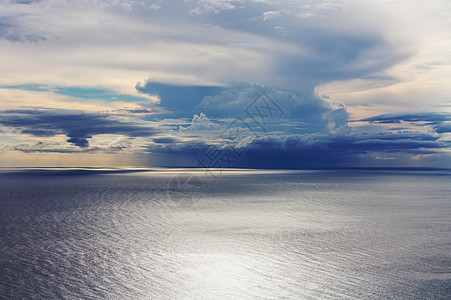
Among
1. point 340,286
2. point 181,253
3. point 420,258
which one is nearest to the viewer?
point 340,286

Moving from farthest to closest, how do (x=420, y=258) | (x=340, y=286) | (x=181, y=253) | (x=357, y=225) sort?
(x=357, y=225)
(x=181, y=253)
(x=420, y=258)
(x=340, y=286)

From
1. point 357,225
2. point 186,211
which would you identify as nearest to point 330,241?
point 357,225

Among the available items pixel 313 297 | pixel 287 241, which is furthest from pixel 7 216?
pixel 313 297

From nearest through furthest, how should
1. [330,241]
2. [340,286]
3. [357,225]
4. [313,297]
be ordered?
[313,297] < [340,286] < [330,241] < [357,225]

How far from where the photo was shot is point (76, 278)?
21.6 m

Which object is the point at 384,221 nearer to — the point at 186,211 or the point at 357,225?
the point at 357,225

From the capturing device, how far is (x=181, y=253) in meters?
28.0

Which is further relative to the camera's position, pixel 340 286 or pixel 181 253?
pixel 181 253

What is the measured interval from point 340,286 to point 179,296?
8277mm

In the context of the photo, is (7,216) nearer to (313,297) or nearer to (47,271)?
(47,271)

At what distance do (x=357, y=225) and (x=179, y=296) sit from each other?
92.0 ft

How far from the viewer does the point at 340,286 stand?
1992 cm

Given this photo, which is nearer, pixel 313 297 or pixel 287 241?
pixel 313 297

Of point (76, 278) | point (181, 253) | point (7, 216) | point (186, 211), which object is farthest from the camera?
point (186, 211)
